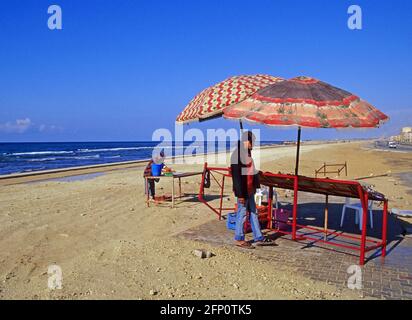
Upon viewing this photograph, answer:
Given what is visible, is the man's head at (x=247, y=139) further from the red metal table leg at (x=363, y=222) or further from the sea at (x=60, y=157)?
the sea at (x=60, y=157)

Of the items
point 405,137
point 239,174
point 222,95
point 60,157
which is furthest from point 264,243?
point 405,137

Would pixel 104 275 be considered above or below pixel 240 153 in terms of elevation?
below

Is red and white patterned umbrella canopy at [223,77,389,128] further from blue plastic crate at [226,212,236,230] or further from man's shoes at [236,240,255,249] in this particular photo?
blue plastic crate at [226,212,236,230]

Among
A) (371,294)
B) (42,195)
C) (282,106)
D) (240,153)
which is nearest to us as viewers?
(371,294)

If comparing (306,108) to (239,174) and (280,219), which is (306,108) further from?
(280,219)

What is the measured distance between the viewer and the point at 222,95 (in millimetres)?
6539

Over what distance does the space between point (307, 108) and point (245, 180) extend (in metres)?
1.53

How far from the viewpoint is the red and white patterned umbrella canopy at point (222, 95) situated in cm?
636

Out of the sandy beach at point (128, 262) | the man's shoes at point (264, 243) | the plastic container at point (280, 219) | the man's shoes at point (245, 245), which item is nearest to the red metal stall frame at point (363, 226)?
the plastic container at point (280, 219)

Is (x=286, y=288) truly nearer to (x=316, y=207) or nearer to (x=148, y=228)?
(x=148, y=228)

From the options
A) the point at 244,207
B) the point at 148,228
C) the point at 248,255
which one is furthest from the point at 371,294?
the point at 148,228

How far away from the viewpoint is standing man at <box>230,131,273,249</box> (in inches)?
234

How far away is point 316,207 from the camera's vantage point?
9445 millimetres
